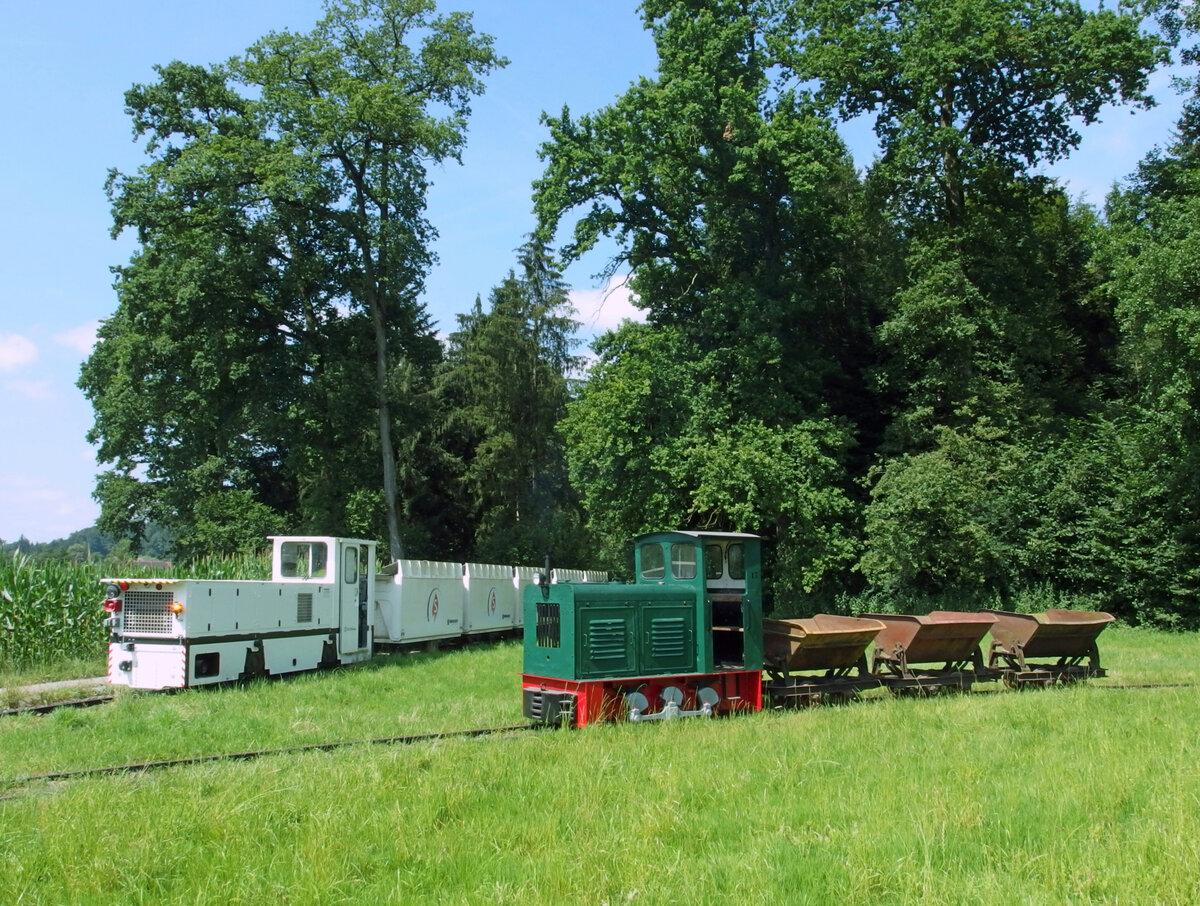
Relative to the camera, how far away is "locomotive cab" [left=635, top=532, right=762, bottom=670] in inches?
499

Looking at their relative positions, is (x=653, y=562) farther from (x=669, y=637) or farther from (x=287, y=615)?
(x=287, y=615)

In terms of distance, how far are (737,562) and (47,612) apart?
14.1 metres

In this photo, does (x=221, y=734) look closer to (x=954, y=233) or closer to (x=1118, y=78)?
(x=954, y=233)

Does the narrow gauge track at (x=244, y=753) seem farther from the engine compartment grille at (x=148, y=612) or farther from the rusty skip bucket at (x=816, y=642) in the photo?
the rusty skip bucket at (x=816, y=642)

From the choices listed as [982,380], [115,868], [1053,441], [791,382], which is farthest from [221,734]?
[1053,441]

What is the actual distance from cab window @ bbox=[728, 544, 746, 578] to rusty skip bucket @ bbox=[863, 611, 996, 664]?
301cm

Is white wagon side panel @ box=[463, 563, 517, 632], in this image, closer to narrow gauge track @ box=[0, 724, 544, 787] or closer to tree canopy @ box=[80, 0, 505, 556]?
tree canopy @ box=[80, 0, 505, 556]

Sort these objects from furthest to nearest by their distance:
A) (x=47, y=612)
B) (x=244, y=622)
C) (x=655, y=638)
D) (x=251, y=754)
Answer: (x=47, y=612) < (x=244, y=622) < (x=655, y=638) < (x=251, y=754)

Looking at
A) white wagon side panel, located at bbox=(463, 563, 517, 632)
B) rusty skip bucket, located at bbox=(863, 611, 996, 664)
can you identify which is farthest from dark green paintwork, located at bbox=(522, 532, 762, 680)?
white wagon side panel, located at bbox=(463, 563, 517, 632)

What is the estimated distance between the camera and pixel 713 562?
12.8m

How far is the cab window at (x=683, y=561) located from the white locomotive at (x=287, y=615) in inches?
298

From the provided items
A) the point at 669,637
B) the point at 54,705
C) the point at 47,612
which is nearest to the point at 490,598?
the point at 47,612

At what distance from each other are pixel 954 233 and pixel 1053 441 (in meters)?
6.98

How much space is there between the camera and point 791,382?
2866 centimetres
